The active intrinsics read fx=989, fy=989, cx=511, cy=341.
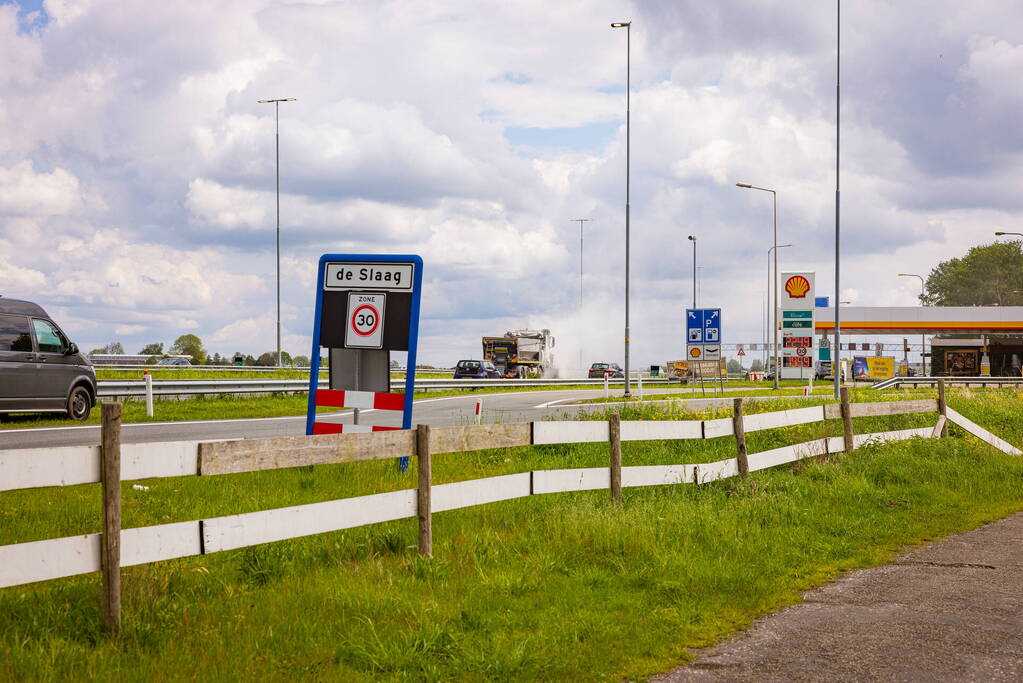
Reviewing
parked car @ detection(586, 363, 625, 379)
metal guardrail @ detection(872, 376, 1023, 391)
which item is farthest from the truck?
metal guardrail @ detection(872, 376, 1023, 391)

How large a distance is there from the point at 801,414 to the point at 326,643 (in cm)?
904

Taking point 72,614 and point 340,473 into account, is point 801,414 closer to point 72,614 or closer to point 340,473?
point 340,473

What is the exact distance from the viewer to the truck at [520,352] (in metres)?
72.3

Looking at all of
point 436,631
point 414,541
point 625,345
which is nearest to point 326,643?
point 436,631

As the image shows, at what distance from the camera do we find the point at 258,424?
20.4 metres

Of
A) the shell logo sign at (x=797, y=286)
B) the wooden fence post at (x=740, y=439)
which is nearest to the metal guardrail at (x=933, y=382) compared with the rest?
the shell logo sign at (x=797, y=286)

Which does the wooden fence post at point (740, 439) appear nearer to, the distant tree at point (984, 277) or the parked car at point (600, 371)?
the parked car at point (600, 371)

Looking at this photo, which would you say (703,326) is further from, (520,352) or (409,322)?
(520,352)

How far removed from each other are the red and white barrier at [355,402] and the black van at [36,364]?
868 centimetres

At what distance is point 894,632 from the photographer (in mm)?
6273

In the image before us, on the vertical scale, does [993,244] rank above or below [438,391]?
above

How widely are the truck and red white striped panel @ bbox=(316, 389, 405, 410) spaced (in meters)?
57.7

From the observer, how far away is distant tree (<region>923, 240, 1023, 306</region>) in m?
130

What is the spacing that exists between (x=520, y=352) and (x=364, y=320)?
6001 cm
